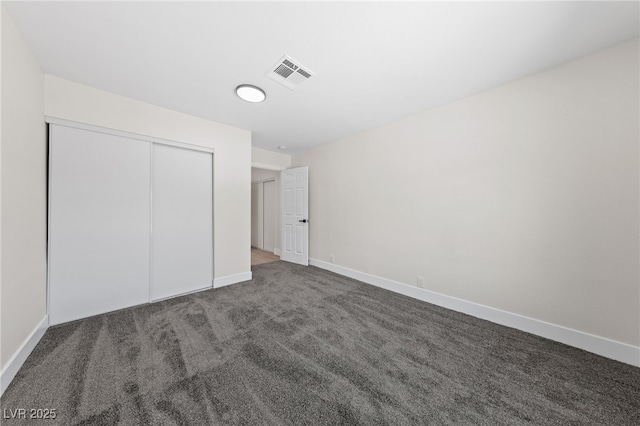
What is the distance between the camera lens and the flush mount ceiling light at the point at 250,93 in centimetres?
222

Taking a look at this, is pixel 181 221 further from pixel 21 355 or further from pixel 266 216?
pixel 266 216

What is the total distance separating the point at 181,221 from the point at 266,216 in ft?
9.62

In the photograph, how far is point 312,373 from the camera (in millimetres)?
1498

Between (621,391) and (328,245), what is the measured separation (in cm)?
335

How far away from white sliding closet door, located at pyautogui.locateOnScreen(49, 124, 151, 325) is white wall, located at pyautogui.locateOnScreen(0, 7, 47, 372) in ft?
0.35

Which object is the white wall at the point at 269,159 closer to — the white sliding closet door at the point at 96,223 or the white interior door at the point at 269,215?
the white interior door at the point at 269,215

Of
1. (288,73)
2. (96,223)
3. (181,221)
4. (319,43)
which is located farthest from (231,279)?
(319,43)

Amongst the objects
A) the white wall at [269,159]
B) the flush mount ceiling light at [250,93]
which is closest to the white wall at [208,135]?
the white wall at [269,159]

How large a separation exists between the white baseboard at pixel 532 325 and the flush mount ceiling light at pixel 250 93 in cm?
303

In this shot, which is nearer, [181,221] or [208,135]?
[181,221]

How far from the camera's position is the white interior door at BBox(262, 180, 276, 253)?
217 inches

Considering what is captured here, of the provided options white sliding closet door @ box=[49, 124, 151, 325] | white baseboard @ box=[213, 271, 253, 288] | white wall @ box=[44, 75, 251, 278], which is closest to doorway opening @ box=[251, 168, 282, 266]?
white baseboard @ box=[213, 271, 253, 288]

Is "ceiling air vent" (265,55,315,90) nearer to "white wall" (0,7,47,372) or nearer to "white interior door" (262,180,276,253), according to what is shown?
"white wall" (0,7,47,372)

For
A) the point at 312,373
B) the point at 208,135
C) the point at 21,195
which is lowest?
the point at 312,373
